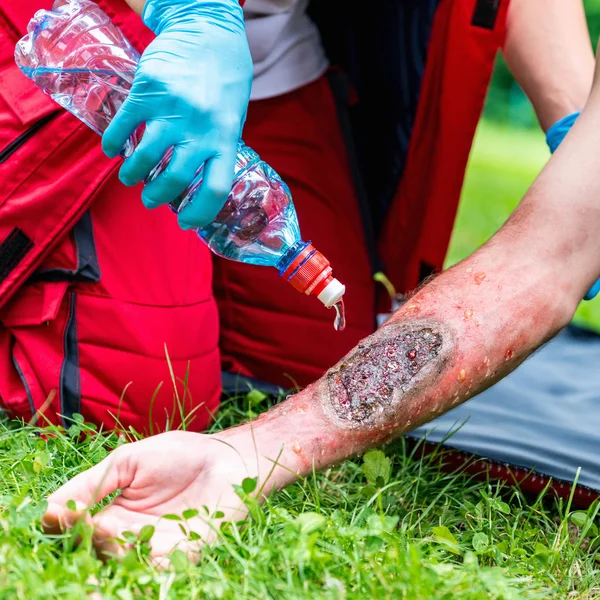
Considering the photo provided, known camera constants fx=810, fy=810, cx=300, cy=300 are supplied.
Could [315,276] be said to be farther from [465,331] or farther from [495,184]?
[495,184]

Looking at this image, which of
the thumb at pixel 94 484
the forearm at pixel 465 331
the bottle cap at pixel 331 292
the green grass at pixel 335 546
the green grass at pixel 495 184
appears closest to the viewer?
the green grass at pixel 335 546

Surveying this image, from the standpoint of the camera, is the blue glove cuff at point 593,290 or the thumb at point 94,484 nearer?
the thumb at point 94,484

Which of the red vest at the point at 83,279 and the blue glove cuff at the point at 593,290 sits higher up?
the red vest at the point at 83,279

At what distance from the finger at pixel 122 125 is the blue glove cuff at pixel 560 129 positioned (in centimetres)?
123

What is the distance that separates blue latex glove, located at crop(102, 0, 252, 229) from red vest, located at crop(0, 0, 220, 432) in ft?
1.08

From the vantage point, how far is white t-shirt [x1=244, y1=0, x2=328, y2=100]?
8.35 ft

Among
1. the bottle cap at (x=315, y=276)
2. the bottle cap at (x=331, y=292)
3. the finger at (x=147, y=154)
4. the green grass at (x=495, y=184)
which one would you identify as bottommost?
the green grass at (x=495, y=184)

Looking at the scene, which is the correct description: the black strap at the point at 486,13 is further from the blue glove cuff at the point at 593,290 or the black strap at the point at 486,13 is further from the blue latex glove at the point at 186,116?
the blue latex glove at the point at 186,116

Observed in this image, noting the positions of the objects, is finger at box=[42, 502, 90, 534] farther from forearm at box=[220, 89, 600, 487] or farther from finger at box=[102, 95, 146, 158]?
finger at box=[102, 95, 146, 158]

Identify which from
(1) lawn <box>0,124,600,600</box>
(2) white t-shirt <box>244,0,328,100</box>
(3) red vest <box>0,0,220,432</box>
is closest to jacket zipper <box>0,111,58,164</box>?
(3) red vest <box>0,0,220,432</box>

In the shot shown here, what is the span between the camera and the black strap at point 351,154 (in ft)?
9.34

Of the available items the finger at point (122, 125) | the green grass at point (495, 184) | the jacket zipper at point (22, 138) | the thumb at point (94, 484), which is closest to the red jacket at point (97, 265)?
the jacket zipper at point (22, 138)

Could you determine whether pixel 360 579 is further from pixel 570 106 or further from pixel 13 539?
pixel 570 106

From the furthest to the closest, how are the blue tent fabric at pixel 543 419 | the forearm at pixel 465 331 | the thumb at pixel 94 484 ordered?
the blue tent fabric at pixel 543 419 < the forearm at pixel 465 331 < the thumb at pixel 94 484
